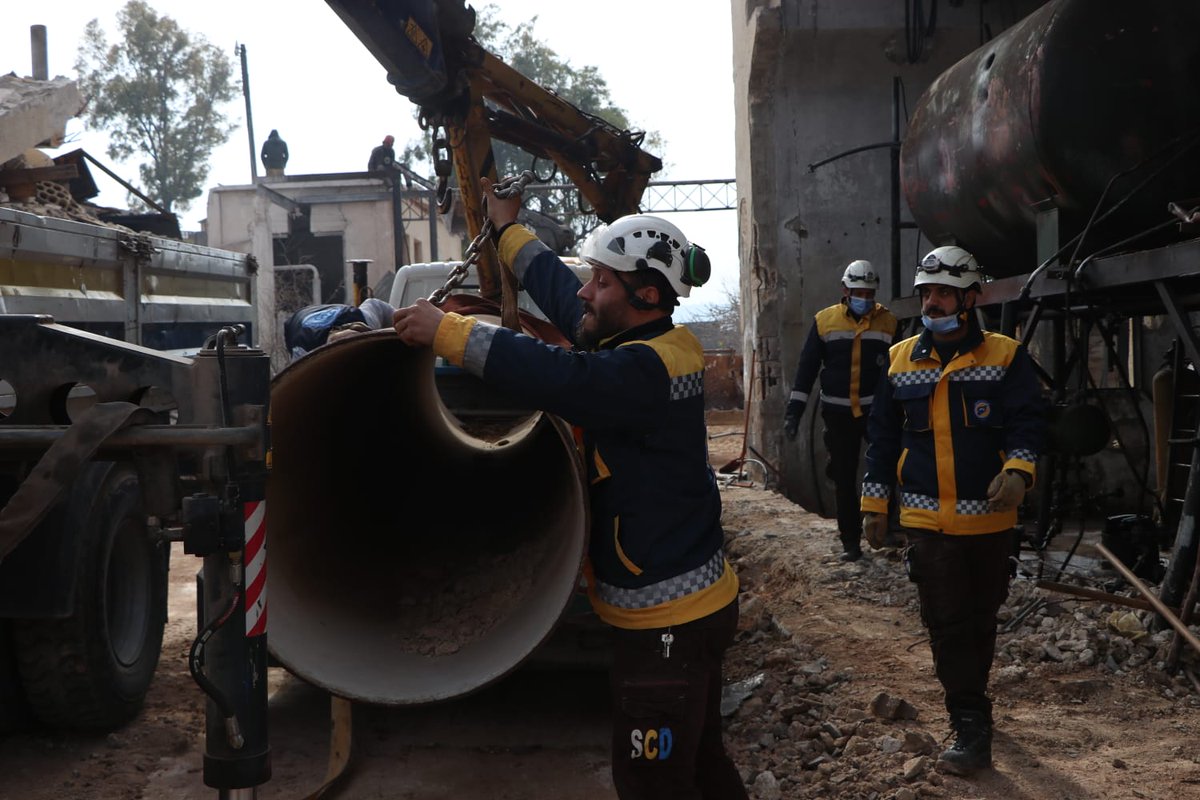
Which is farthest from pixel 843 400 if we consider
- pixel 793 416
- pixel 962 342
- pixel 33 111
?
pixel 33 111

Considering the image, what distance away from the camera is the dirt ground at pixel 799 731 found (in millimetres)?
4484

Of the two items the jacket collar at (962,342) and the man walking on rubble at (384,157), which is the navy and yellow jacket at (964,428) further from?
the man walking on rubble at (384,157)

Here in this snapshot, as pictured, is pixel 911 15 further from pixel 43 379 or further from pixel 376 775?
pixel 43 379

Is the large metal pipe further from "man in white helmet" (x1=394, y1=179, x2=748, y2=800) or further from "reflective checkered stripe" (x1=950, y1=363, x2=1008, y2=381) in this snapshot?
"reflective checkered stripe" (x1=950, y1=363, x2=1008, y2=381)

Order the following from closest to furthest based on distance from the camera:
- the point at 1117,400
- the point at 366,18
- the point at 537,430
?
the point at 537,430 < the point at 366,18 < the point at 1117,400

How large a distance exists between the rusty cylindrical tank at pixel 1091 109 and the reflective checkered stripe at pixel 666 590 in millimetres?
4033

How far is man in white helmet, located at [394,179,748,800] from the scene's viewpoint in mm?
3107

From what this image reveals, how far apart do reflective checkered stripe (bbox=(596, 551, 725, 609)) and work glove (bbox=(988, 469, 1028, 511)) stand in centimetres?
155

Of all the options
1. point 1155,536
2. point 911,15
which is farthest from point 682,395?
point 911,15

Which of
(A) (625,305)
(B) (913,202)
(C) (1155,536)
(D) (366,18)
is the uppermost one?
(D) (366,18)

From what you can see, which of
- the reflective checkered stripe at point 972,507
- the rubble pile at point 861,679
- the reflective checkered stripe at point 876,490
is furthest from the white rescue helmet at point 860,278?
the reflective checkered stripe at point 972,507

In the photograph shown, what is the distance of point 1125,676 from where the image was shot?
5391mm

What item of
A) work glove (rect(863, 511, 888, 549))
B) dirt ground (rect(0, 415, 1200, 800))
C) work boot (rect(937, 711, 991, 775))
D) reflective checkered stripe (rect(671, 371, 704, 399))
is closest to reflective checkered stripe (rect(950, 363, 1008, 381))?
work glove (rect(863, 511, 888, 549))

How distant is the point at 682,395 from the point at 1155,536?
4710 millimetres
